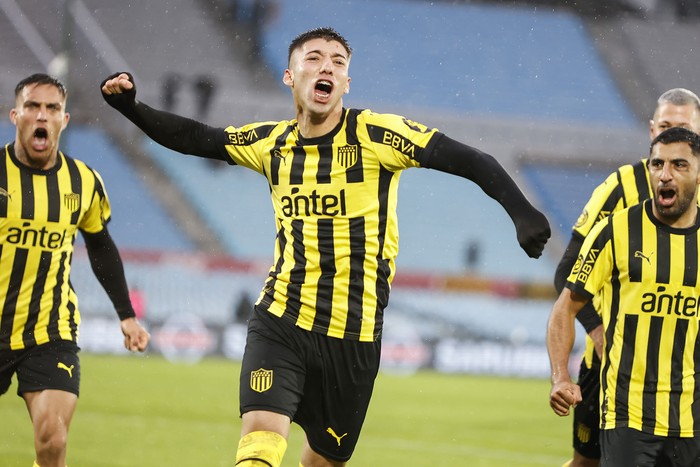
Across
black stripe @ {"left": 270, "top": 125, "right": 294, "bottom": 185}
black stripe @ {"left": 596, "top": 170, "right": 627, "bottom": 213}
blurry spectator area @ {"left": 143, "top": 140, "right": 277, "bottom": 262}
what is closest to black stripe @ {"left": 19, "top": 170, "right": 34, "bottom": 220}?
black stripe @ {"left": 270, "top": 125, "right": 294, "bottom": 185}

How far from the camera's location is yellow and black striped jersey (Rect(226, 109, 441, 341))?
4422 mm

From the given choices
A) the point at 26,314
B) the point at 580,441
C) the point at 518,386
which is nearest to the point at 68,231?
the point at 26,314

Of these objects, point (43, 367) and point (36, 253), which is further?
point (36, 253)

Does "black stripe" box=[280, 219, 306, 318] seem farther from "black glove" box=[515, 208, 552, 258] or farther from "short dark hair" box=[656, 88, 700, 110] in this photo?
"short dark hair" box=[656, 88, 700, 110]

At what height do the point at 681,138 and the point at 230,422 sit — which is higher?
the point at 681,138

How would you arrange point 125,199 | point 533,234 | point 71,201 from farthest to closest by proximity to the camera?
1. point 125,199
2. point 71,201
3. point 533,234

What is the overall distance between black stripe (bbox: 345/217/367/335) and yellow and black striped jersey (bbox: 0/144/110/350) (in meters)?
1.80

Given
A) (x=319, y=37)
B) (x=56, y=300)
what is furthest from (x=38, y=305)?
(x=319, y=37)

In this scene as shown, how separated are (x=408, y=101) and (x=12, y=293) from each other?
1605 centimetres

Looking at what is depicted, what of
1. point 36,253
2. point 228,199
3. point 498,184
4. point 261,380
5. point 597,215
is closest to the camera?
point 498,184

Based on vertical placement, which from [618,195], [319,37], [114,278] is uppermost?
[319,37]

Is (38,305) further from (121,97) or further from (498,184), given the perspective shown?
(498,184)

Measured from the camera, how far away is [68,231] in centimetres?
558

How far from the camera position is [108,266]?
5.83 m
